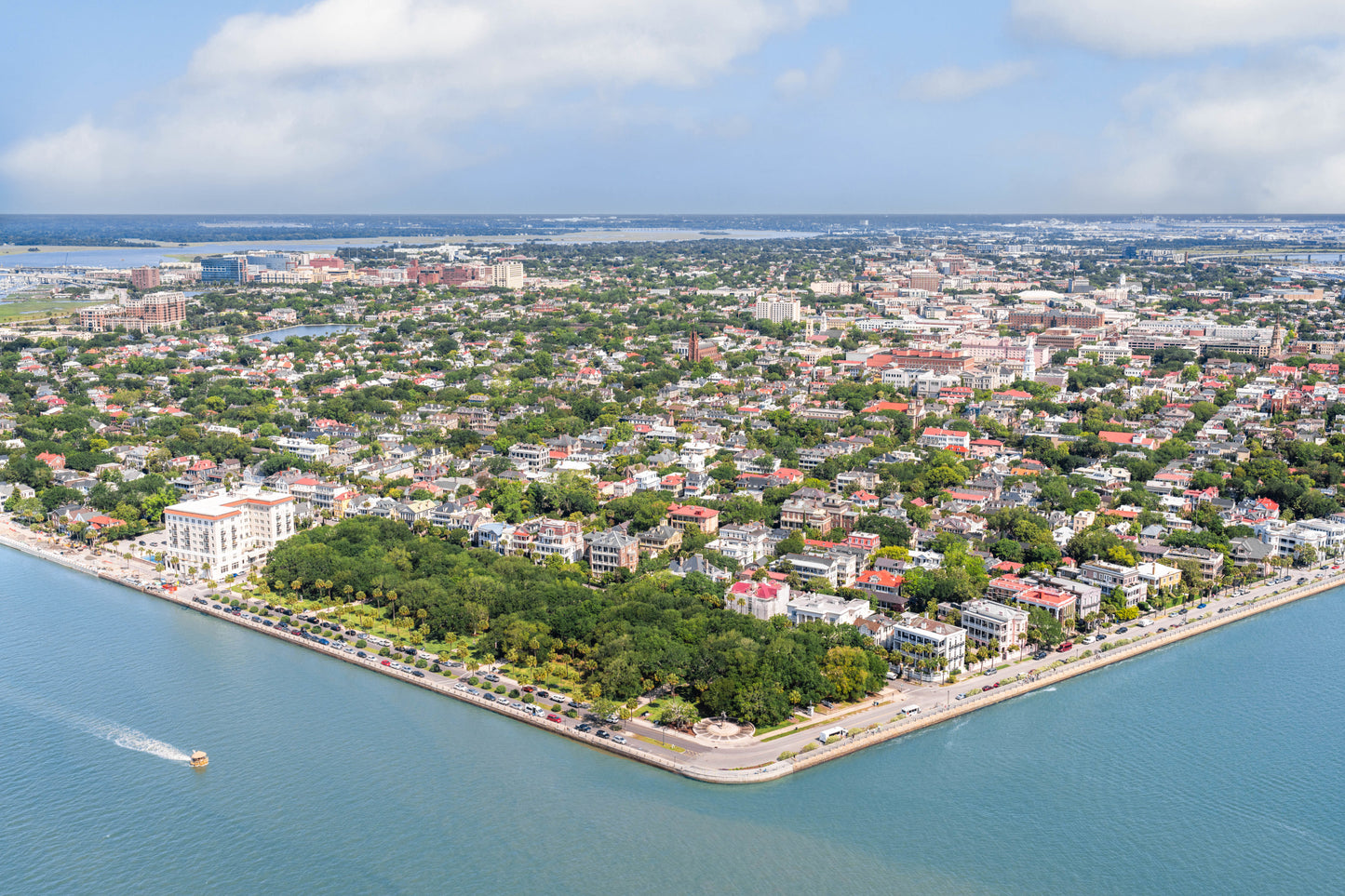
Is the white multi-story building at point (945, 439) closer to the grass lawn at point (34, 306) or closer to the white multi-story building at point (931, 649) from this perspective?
the white multi-story building at point (931, 649)

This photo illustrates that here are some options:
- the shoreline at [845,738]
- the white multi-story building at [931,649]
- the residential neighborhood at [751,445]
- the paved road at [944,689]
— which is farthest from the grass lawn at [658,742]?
the white multi-story building at [931,649]

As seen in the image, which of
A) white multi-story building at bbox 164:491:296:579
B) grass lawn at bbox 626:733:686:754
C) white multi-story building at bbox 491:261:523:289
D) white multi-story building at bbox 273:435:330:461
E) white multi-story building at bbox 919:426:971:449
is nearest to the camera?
grass lawn at bbox 626:733:686:754

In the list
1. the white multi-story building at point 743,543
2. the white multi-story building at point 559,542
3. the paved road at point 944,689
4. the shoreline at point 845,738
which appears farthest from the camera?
the white multi-story building at point 559,542

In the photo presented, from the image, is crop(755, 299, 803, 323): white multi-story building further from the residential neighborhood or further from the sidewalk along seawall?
the sidewalk along seawall

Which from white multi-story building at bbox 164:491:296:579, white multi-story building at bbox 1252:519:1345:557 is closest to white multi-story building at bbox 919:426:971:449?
white multi-story building at bbox 1252:519:1345:557

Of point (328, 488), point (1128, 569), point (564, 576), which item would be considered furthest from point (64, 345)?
point (1128, 569)

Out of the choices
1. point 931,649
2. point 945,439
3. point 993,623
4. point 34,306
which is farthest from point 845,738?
point 34,306
